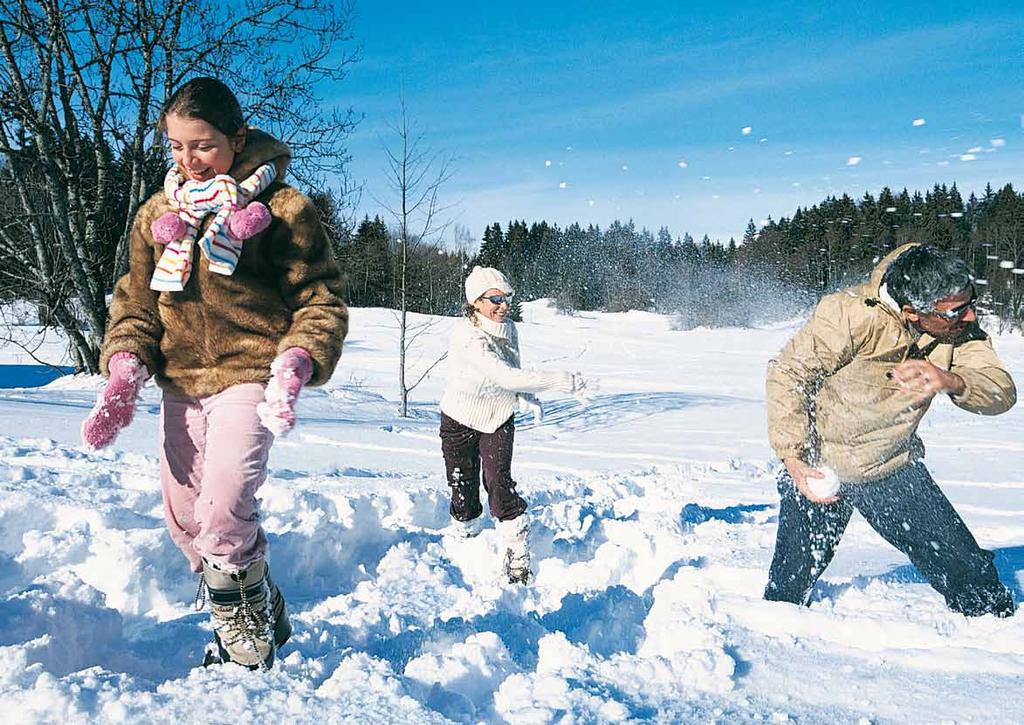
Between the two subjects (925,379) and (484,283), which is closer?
(925,379)

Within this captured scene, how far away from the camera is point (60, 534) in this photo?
10.5 feet

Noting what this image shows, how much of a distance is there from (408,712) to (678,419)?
376 inches

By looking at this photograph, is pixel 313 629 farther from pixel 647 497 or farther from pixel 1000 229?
pixel 1000 229

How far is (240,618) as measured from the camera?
2.23m

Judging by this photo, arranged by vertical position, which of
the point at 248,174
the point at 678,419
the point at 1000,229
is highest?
the point at 1000,229

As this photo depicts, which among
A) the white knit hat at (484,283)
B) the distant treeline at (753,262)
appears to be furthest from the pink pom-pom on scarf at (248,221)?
the distant treeline at (753,262)

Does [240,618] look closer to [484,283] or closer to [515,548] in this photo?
[515,548]

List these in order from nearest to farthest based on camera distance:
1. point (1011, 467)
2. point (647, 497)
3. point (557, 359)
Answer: point (647, 497), point (1011, 467), point (557, 359)

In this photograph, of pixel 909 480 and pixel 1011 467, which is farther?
pixel 1011 467

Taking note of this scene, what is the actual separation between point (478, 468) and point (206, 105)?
97.0 inches

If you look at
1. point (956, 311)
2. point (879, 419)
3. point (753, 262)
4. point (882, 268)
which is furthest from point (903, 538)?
point (753, 262)

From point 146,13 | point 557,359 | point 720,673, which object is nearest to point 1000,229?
point 557,359

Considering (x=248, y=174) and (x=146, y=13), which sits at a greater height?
(x=146, y=13)

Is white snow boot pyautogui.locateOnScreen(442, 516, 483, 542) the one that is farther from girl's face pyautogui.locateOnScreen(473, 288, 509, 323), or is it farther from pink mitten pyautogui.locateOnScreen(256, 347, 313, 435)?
pink mitten pyautogui.locateOnScreen(256, 347, 313, 435)
